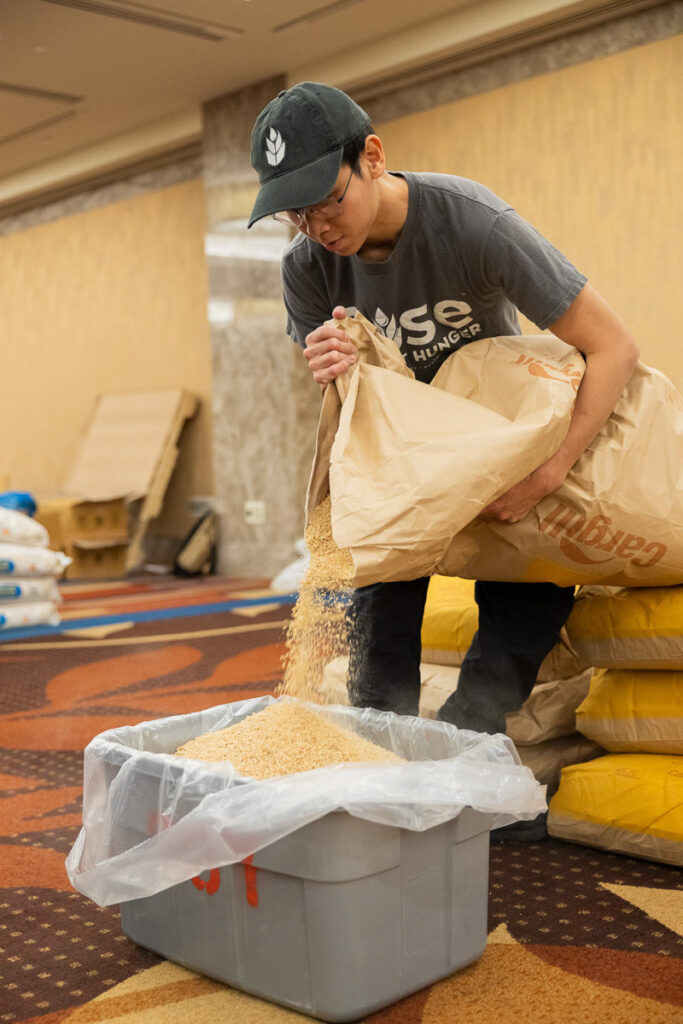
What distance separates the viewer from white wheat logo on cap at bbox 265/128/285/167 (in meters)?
1.44

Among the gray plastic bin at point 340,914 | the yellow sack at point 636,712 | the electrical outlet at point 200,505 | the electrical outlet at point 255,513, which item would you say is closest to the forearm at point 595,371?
the yellow sack at point 636,712

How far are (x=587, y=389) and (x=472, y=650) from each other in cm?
51

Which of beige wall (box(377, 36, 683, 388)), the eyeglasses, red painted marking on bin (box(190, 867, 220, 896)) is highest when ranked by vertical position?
beige wall (box(377, 36, 683, 388))

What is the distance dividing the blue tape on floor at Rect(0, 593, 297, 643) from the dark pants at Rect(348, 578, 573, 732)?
2.34m

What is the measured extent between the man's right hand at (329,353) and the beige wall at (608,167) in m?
3.15

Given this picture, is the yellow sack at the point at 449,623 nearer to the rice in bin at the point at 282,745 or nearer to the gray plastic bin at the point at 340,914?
the rice in bin at the point at 282,745

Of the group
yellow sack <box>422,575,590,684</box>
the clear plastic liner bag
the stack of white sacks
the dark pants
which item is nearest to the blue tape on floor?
the stack of white sacks

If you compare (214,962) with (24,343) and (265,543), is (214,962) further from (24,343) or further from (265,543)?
(24,343)

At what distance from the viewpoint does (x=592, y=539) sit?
1.64m

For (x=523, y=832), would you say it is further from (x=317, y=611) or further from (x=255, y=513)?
(x=255, y=513)

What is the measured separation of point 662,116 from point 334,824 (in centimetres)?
392

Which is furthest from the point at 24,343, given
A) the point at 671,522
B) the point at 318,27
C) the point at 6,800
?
the point at 671,522

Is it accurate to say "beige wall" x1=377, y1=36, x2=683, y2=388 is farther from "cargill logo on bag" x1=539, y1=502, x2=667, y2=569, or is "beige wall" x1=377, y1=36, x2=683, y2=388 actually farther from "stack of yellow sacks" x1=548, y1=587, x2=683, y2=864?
"cargill logo on bag" x1=539, y1=502, x2=667, y2=569

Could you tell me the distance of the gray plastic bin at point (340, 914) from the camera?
117 cm
